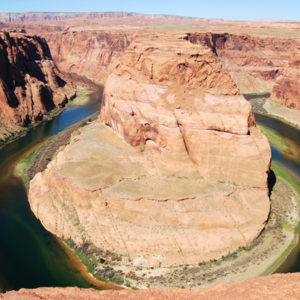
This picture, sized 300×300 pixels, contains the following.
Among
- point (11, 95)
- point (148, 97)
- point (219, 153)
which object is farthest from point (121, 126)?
point (11, 95)

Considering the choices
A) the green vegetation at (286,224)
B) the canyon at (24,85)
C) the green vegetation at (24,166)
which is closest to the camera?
the green vegetation at (286,224)

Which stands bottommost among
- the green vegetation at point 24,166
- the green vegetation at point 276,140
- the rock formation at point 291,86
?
the green vegetation at point 24,166

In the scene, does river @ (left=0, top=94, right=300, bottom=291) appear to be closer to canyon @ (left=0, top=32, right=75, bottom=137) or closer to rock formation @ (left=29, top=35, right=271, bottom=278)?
rock formation @ (left=29, top=35, right=271, bottom=278)

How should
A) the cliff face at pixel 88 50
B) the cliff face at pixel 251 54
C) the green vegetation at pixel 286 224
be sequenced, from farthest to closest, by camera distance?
the cliff face at pixel 88 50, the cliff face at pixel 251 54, the green vegetation at pixel 286 224

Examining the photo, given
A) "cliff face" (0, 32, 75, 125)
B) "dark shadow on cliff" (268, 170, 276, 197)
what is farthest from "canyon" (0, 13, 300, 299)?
"cliff face" (0, 32, 75, 125)

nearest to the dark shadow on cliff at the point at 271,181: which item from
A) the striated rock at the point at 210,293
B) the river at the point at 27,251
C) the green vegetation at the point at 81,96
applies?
the river at the point at 27,251

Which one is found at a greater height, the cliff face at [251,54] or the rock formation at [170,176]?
the cliff face at [251,54]

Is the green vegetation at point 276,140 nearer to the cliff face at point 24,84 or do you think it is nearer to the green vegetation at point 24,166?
the green vegetation at point 24,166
